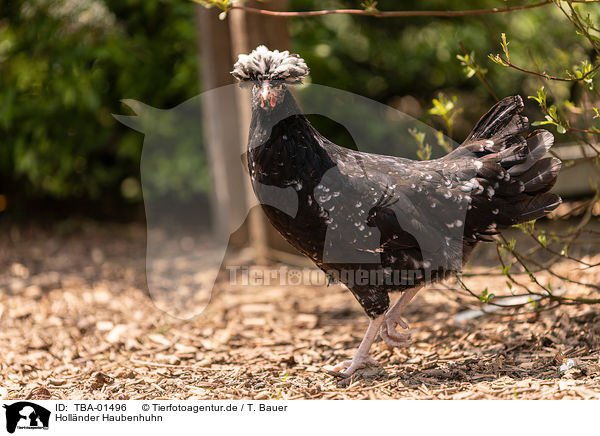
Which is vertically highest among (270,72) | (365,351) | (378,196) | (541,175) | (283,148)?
(270,72)

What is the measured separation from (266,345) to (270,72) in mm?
1792

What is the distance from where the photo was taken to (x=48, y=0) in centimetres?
631

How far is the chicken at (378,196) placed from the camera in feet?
9.29

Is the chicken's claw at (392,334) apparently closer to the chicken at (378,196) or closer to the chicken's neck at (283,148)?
the chicken at (378,196)

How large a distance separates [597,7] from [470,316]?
8.49ft

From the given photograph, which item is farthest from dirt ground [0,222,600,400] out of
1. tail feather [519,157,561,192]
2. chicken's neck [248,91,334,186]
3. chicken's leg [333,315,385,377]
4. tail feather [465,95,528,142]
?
chicken's neck [248,91,334,186]

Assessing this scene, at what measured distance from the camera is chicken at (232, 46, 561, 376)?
9.29 ft

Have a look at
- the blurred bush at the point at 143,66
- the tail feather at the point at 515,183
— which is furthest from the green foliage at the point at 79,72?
the tail feather at the point at 515,183
